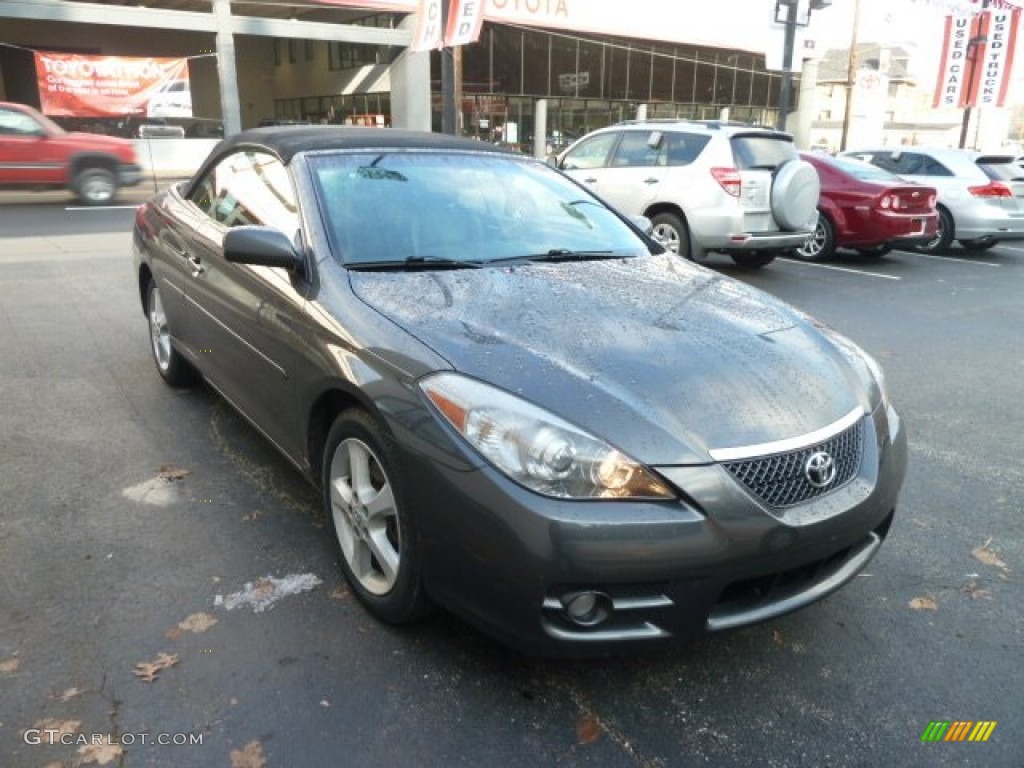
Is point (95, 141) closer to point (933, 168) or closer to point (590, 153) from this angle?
point (590, 153)

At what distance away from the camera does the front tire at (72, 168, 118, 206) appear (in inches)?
603

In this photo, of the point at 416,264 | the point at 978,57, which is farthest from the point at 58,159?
the point at 978,57

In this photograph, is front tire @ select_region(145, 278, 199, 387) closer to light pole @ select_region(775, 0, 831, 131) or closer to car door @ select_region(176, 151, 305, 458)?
car door @ select_region(176, 151, 305, 458)

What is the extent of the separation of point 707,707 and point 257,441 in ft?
8.81

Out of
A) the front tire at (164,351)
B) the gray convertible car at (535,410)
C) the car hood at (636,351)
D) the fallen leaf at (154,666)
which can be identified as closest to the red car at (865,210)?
the gray convertible car at (535,410)

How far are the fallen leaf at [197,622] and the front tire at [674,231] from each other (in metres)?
7.51

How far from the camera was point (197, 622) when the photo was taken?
2689mm

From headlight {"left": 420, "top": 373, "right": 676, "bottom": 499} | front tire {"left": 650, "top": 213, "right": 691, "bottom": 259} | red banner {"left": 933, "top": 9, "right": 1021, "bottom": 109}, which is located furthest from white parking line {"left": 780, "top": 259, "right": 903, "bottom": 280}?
red banner {"left": 933, "top": 9, "right": 1021, "bottom": 109}

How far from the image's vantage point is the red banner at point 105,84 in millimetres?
20844

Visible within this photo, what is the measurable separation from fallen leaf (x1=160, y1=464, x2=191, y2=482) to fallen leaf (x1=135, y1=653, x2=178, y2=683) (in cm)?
139

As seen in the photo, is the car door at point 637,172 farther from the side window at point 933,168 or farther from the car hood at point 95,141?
the car hood at point 95,141

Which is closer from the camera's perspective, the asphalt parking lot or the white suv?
the asphalt parking lot

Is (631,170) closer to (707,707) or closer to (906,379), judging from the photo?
(906,379)

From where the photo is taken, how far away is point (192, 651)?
2545 millimetres
